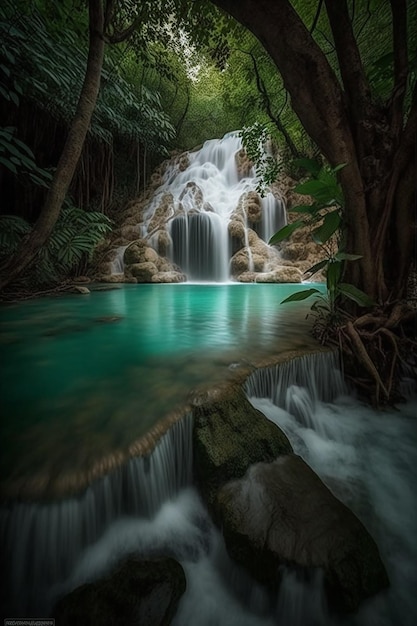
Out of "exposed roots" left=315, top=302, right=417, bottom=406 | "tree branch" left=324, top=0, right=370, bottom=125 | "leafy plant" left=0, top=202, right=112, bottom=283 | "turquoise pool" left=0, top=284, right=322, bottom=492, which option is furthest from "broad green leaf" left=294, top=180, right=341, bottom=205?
"leafy plant" left=0, top=202, right=112, bottom=283

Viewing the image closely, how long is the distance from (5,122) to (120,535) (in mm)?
8134

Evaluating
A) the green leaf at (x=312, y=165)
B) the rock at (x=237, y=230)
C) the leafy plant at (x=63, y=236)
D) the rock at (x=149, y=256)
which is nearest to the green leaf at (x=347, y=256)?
the green leaf at (x=312, y=165)

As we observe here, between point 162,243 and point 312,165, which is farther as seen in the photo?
point 162,243

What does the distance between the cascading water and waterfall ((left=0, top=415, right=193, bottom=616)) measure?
11950mm

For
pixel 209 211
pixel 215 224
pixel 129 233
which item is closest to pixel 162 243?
pixel 129 233

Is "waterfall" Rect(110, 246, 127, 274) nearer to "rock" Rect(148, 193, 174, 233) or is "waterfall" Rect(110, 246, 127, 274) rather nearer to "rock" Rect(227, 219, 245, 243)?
"rock" Rect(148, 193, 174, 233)

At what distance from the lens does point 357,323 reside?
2.55 m

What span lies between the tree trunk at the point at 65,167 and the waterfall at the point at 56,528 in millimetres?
2826

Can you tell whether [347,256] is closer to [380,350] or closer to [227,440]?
[380,350]

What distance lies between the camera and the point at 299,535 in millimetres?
1160

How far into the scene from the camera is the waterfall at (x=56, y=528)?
1.07 meters

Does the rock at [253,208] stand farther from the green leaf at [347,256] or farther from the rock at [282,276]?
the green leaf at [347,256]

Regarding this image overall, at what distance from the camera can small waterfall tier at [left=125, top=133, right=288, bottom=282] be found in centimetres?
1285

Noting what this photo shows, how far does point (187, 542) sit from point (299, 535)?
1.69 feet
